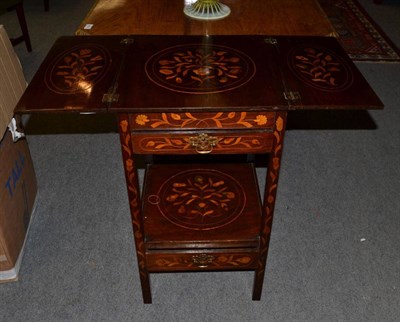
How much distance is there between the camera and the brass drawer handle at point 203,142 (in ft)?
3.99

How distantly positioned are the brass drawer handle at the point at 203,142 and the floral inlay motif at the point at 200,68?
0.42ft

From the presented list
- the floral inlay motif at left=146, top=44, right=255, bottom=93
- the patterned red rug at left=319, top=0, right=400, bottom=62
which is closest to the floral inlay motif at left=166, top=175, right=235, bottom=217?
the floral inlay motif at left=146, top=44, right=255, bottom=93

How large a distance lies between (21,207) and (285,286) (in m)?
1.16

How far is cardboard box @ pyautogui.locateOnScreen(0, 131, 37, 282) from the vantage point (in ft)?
5.47

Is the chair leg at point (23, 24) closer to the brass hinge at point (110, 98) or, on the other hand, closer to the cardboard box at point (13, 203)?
the cardboard box at point (13, 203)

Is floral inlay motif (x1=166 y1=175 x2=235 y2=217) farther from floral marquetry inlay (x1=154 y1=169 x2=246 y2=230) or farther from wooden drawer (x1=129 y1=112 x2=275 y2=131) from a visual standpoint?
wooden drawer (x1=129 y1=112 x2=275 y2=131)

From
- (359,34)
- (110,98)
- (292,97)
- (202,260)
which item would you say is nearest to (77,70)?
(110,98)

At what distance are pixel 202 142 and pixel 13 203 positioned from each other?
0.95 meters

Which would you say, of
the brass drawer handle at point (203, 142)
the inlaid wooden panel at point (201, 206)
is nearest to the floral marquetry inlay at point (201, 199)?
the inlaid wooden panel at point (201, 206)

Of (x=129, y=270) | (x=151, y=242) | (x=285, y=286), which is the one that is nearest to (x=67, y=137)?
(x=129, y=270)

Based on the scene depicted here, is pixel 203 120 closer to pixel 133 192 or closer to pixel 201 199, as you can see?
pixel 133 192

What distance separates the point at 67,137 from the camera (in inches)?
99.8

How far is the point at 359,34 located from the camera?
3.66m

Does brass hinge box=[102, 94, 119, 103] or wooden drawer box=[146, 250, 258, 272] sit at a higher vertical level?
brass hinge box=[102, 94, 119, 103]
